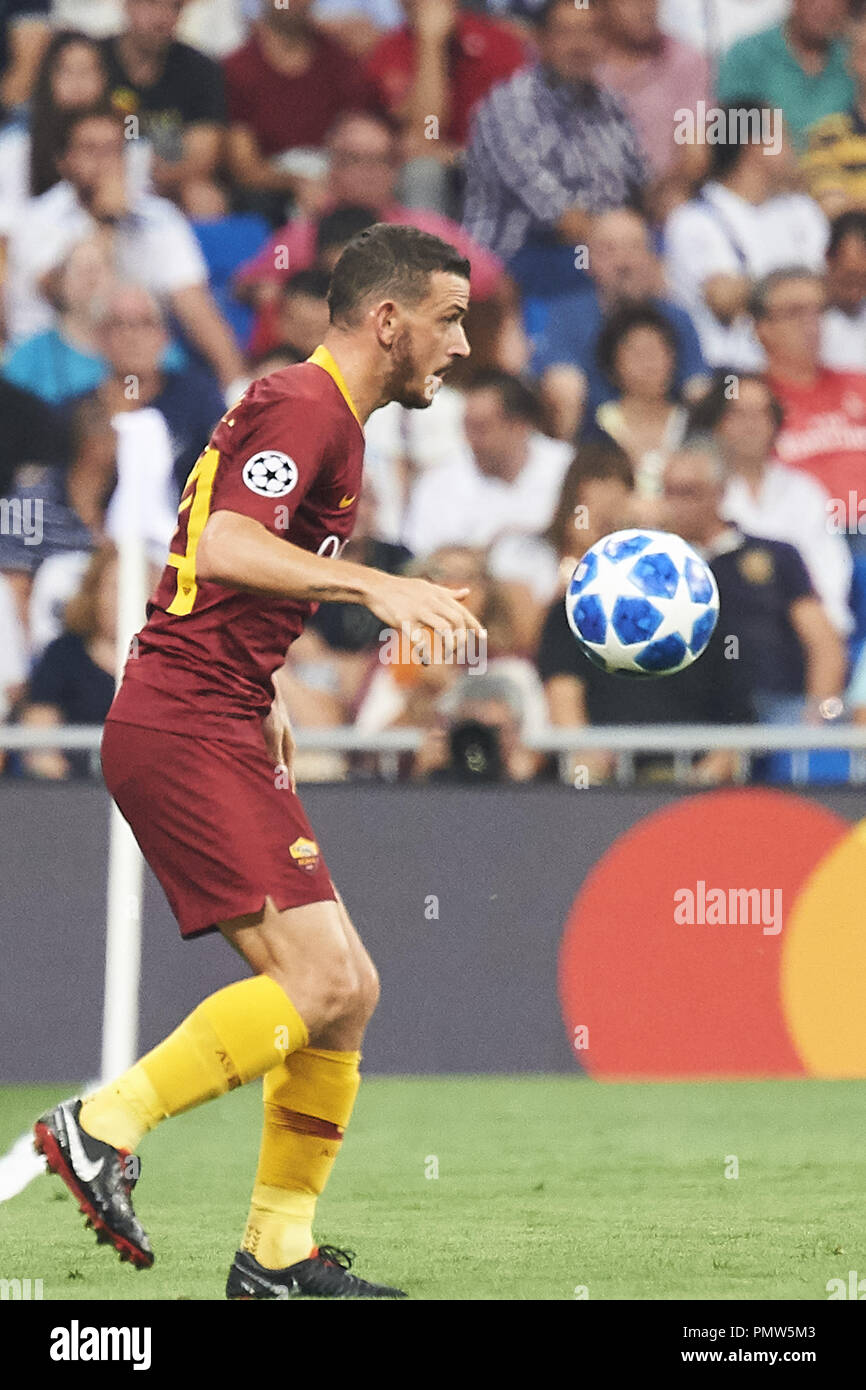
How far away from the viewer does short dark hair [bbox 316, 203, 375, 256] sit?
9.41 meters

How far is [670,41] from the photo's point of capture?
10070 millimetres

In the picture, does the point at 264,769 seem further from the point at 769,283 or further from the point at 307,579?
the point at 769,283

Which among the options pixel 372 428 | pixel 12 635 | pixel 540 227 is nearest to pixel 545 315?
pixel 540 227

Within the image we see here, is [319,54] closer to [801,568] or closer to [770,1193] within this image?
[801,568]

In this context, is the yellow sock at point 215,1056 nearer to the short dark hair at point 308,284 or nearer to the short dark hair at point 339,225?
the short dark hair at point 308,284

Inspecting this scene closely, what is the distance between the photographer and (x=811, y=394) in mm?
9383

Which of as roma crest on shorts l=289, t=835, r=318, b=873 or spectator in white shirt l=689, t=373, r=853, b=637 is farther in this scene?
spectator in white shirt l=689, t=373, r=853, b=637

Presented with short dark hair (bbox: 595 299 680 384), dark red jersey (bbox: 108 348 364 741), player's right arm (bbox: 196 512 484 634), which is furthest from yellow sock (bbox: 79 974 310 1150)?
short dark hair (bbox: 595 299 680 384)

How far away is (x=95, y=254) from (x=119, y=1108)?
611 centimetres

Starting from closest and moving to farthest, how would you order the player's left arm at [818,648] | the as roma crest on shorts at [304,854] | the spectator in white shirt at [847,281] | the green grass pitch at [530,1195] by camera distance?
the as roma crest on shorts at [304,854] < the green grass pitch at [530,1195] < the player's left arm at [818,648] < the spectator in white shirt at [847,281]

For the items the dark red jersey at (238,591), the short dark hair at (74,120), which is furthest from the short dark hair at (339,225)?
the dark red jersey at (238,591)

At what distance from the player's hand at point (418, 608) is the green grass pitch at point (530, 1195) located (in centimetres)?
141

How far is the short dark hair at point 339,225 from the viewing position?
30.9 feet

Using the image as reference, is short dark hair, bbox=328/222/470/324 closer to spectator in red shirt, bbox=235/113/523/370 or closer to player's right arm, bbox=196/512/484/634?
player's right arm, bbox=196/512/484/634
